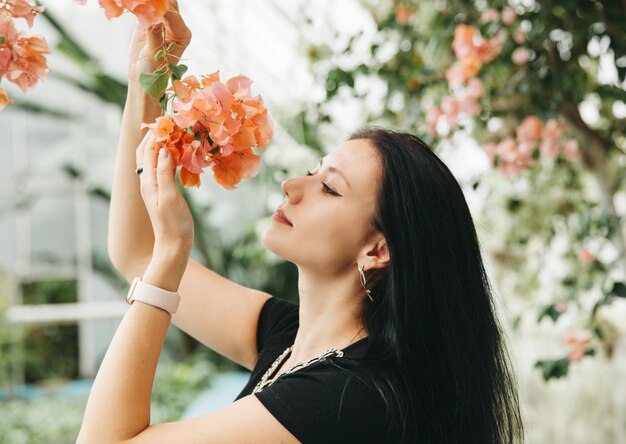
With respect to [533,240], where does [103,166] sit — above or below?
below

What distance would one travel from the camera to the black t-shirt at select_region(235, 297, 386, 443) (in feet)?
3.44

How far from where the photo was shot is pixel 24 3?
3.02 ft

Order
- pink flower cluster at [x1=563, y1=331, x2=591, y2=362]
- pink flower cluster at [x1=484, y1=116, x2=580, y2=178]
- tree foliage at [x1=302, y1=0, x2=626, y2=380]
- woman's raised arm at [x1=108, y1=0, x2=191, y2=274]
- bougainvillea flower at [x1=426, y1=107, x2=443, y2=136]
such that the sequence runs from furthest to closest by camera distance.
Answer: pink flower cluster at [x1=484, y1=116, x2=580, y2=178] < bougainvillea flower at [x1=426, y1=107, x2=443, y2=136] < pink flower cluster at [x1=563, y1=331, x2=591, y2=362] < tree foliage at [x1=302, y1=0, x2=626, y2=380] < woman's raised arm at [x1=108, y1=0, x2=191, y2=274]

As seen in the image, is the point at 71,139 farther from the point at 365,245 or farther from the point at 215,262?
the point at 365,245

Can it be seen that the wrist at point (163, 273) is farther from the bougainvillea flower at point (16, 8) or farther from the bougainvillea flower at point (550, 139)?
the bougainvillea flower at point (550, 139)

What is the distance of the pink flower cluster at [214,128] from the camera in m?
0.93

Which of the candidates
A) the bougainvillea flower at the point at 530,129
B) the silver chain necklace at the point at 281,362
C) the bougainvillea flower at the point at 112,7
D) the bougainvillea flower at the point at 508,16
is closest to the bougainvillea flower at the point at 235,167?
the bougainvillea flower at the point at 112,7

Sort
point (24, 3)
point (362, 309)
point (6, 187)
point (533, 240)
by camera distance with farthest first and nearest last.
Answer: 1. point (6, 187)
2. point (533, 240)
3. point (362, 309)
4. point (24, 3)

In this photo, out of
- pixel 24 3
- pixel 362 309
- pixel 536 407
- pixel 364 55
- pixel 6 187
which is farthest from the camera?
pixel 6 187

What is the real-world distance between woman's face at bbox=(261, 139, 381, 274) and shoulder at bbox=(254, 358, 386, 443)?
21cm

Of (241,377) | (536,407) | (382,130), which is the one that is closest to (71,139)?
(241,377)

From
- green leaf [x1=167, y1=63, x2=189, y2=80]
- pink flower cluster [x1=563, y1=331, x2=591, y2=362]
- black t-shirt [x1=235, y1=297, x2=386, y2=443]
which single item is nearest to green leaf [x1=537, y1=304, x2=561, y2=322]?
pink flower cluster [x1=563, y1=331, x2=591, y2=362]

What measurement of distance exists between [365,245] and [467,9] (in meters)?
1.15

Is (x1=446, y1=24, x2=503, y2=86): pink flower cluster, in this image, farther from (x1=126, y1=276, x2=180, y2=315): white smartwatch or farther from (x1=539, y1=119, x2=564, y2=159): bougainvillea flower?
(x1=126, y1=276, x2=180, y2=315): white smartwatch
